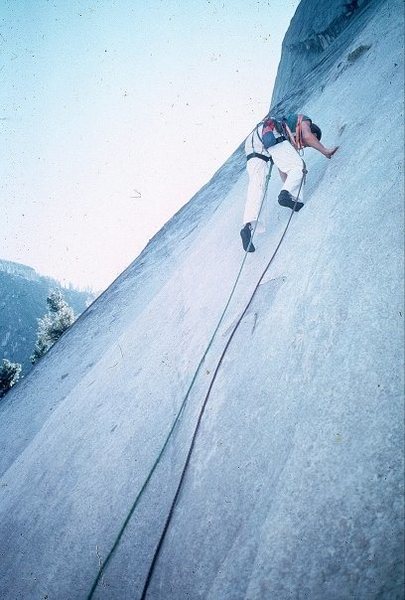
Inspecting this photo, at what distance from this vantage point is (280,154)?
11.4 ft

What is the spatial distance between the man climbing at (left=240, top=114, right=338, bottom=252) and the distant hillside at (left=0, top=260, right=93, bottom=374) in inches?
2018

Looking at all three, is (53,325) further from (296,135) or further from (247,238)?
(296,135)

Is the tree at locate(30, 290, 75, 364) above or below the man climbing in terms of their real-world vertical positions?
above

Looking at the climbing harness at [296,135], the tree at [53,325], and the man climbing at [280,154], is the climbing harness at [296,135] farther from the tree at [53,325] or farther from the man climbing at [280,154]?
the tree at [53,325]

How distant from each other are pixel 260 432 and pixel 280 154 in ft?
9.44

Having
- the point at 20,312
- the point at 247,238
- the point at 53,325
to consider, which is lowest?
the point at 247,238

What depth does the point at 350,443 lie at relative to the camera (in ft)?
4.59

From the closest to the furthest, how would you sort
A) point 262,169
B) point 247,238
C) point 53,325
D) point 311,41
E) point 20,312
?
point 247,238
point 262,169
point 311,41
point 53,325
point 20,312

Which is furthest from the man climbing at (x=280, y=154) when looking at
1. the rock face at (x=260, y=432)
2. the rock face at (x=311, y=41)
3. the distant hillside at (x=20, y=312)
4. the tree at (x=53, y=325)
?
the distant hillside at (x=20, y=312)

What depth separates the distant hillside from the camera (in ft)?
180

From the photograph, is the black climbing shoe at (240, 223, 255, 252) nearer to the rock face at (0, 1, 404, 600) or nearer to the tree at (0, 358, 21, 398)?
the rock face at (0, 1, 404, 600)

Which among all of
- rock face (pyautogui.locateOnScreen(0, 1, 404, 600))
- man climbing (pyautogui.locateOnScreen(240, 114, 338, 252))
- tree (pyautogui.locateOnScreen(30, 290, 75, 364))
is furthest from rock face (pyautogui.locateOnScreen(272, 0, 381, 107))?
tree (pyautogui.locateOnScreen(30, 290, 75, 364))

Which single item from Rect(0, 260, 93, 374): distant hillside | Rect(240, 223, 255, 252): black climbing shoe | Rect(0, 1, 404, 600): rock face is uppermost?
Rect(0, 260, 93, 374): distant hillside

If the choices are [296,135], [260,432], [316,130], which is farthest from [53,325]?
[260,432]
